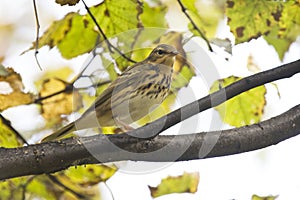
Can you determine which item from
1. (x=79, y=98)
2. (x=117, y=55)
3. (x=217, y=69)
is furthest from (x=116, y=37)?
(x=79, y=98)

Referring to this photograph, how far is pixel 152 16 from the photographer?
340 centimetres

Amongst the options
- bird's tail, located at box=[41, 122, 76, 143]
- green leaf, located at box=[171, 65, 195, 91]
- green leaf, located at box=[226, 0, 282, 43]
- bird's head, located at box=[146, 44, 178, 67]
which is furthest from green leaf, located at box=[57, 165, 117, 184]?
green leaf, located at box=[226, 0, 282, 43]

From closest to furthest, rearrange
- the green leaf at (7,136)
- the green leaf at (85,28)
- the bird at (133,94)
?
the green leaf at (85,28)
the green leaf at (7,136)
the bird at (133,94)

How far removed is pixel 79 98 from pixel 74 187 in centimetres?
62

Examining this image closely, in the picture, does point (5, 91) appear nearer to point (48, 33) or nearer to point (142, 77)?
point (48, 33)

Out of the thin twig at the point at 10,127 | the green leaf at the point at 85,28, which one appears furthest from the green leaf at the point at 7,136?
the green leaf at the point at 85,28

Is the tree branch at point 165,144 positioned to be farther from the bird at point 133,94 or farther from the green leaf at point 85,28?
the bird at point 133,94

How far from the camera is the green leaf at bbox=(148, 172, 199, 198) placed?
325 cm

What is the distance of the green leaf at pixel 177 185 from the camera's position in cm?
325

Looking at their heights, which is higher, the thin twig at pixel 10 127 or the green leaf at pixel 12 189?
the thin twig at pixel 10 127

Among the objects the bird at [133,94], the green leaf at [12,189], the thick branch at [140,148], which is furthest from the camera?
the bird at [133,94]

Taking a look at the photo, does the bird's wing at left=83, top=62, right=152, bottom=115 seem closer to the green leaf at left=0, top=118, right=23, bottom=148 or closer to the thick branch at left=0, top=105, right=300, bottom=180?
the green leaf at left=0, top=118, right=23, bottom=148

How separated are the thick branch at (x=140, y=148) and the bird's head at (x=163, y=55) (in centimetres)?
118

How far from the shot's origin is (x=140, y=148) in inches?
95.2
